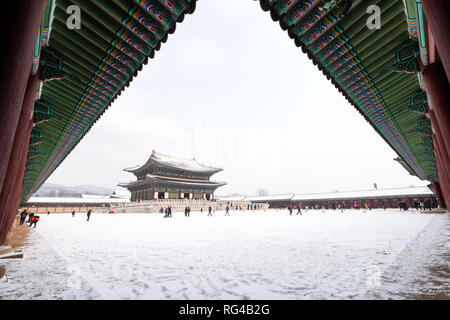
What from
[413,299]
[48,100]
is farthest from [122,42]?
[413,299]

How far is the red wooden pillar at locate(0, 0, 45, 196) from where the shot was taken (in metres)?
1.67

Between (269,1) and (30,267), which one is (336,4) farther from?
(30,267)

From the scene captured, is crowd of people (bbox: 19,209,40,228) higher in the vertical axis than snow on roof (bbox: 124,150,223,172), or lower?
lower

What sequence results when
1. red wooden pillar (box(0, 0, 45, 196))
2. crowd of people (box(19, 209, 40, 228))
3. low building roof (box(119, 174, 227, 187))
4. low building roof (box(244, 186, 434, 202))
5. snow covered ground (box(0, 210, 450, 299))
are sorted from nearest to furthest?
1. red wooden pillar (box(0, 0, 45, 196))
2. snow covered ground (box(0, 210, 450, 299))
3. crowd of people (box(19, 209, 40, 228))
4. low building roof (box(244, 186, 434, 202))
5. low building roof (box(119, 174, 227, 187))

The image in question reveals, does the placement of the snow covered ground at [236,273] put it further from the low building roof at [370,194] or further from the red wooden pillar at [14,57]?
the low building roof at [370,194]

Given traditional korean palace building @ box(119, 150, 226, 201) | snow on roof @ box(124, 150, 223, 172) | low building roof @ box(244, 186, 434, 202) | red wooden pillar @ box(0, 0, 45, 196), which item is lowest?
red wooden pillar @ box(0, 0, 45, 196)

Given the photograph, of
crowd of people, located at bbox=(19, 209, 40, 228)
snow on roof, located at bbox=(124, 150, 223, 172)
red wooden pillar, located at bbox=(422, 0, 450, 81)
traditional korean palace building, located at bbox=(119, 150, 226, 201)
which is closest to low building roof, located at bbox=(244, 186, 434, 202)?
traditional korean palace building, located at bbox=(119, 150, 226, 201)

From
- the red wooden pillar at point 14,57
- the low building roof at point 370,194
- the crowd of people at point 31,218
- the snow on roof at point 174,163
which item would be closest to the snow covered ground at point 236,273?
the red wooden pillar at point 14,57

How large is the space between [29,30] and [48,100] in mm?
4432

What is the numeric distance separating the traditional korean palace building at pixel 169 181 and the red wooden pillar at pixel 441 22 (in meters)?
32.4

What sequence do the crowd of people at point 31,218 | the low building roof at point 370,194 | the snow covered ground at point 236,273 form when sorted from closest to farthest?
the snow covered ground at point 236,273 < the crowd of people at point 31,218 < the low building roof at point 370,194

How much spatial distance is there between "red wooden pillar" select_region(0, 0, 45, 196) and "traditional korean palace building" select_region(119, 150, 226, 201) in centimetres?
3131

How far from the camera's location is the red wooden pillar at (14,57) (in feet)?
5.48

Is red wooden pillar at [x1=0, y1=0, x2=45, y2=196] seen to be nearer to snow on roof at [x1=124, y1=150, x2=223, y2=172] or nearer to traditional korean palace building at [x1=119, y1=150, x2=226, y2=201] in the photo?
traditional korean palace building at [x1=119, y1=150, x2=226, y2=201]
